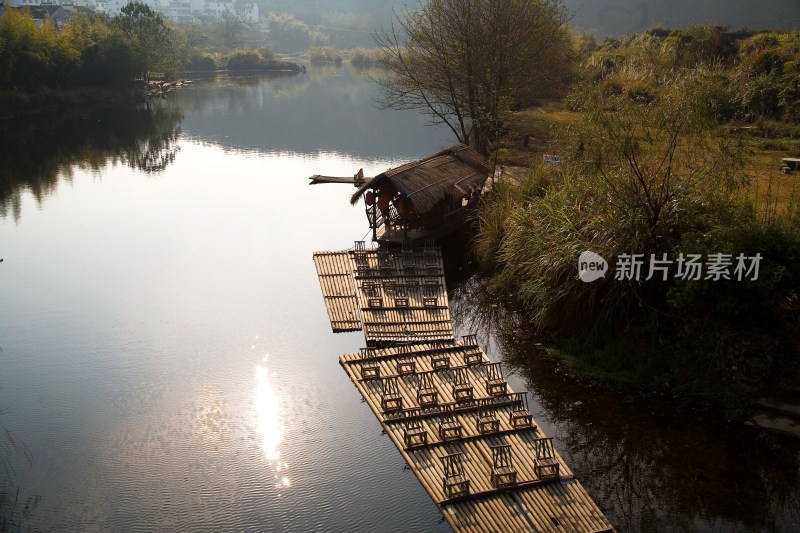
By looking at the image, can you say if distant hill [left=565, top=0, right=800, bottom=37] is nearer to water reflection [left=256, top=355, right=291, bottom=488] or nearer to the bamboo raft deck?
the bamboo raft deck

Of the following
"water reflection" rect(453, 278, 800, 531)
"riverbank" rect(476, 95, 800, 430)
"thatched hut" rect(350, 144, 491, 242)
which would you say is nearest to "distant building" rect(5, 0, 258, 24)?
"thatched hut" rect(350, 144, 491, 242)

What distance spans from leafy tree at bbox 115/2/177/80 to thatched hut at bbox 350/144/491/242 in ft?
141

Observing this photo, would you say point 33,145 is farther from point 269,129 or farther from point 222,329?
point 222,329

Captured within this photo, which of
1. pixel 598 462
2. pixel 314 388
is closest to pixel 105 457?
pixel 314 388

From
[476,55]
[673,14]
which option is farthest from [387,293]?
[673,14]

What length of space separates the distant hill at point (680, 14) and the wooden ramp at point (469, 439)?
71.2 meters

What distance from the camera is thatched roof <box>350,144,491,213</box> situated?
61.8 feet

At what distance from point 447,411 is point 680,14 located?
8861 centimetres

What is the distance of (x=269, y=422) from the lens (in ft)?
41.5

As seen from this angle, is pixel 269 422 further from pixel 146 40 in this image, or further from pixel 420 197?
pixel 146 40

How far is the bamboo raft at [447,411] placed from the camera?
9891 millimetres

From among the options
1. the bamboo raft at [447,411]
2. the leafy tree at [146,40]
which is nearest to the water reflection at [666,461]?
the bamboo raft at [447,411]

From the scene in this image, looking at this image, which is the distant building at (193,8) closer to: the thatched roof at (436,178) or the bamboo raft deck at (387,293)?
the thatched roof at (436,178)

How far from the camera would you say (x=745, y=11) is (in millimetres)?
80125
